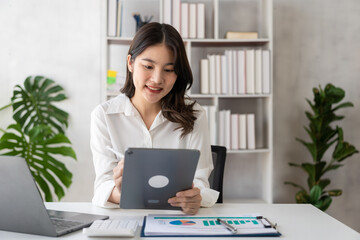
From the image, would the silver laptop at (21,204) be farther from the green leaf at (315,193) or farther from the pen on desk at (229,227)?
the green leaf at (315,193)

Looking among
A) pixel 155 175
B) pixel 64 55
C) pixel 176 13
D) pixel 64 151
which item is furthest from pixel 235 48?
pixel 155 175

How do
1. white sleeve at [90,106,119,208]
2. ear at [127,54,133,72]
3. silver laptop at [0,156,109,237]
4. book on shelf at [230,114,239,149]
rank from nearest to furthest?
silver laptop at [0,156,109,237]
white sleeve at [90,106,119,208]
ear at [127,54,133,72]
book on shelf at [230,114,239,149]

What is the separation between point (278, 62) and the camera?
3252 millimetres

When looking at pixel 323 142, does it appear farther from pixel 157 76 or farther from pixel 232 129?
pixel 157 76

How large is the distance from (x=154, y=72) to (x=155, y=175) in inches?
22.8

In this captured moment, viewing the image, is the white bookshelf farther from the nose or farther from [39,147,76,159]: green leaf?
the nose

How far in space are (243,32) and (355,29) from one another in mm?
983

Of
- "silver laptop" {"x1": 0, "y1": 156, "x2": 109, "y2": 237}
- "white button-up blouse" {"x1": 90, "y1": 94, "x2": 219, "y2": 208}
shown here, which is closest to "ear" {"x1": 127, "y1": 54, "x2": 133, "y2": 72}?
"white button-up blouse" {"x1": 90, "y1": 94, "x2": 219, "y2": 208}

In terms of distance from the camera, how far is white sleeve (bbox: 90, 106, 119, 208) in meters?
1.43

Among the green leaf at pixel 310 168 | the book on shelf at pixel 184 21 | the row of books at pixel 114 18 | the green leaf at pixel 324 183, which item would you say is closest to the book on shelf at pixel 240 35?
the book on shelf at pixel 184 21

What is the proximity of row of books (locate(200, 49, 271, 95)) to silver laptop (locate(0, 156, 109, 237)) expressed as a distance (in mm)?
1950

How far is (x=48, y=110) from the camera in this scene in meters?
3.11

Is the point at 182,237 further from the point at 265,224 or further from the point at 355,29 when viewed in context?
the point at 355,29

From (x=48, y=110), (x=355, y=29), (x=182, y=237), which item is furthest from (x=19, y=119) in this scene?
(x=355, y=29)
